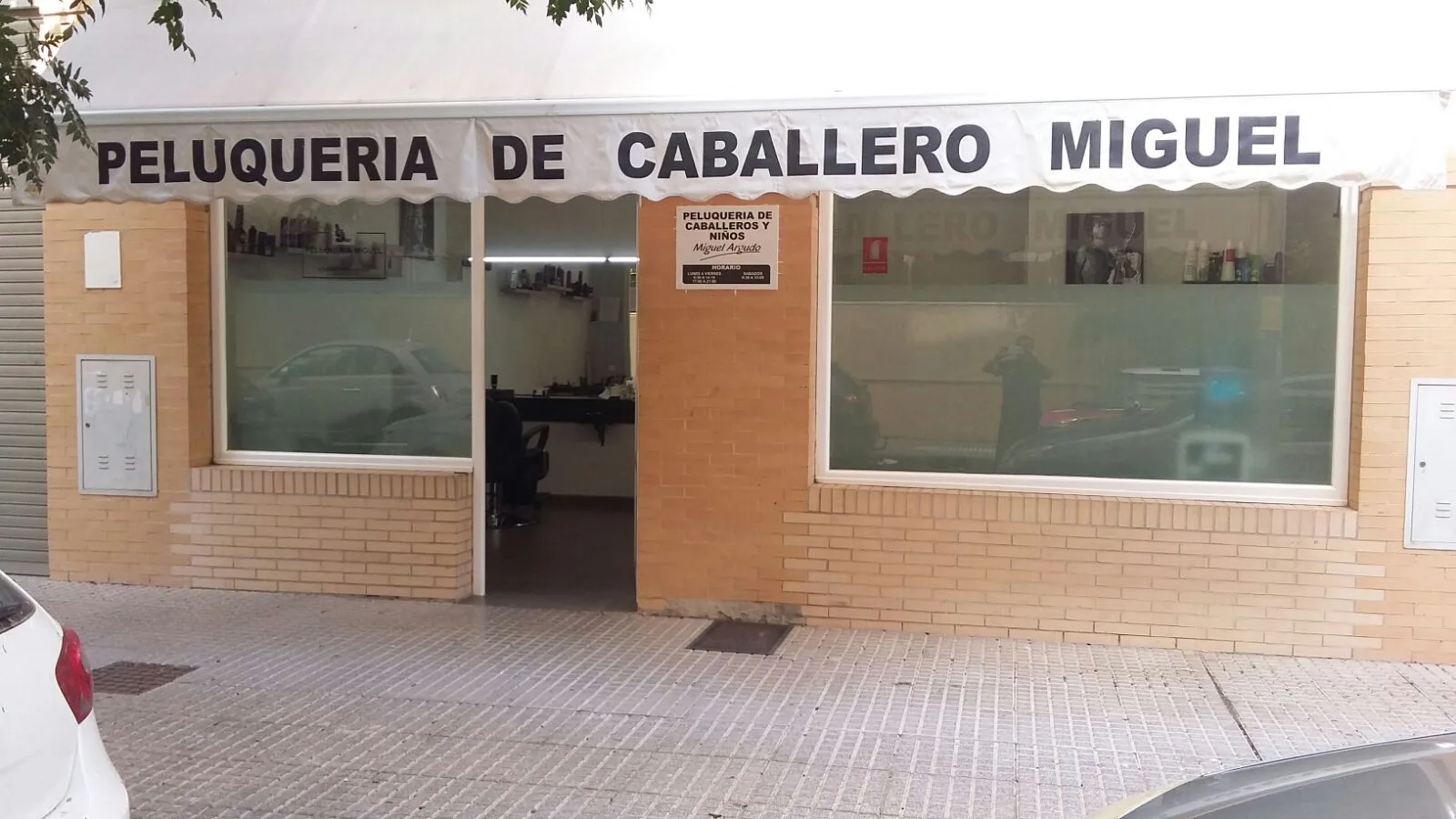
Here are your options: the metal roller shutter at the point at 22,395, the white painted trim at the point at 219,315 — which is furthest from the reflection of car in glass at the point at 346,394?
the metal roller shutter at the point at 22,395

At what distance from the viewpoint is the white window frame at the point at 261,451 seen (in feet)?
24.2

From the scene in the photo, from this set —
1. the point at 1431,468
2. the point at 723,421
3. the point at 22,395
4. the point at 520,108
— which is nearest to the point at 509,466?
the point at 22,395

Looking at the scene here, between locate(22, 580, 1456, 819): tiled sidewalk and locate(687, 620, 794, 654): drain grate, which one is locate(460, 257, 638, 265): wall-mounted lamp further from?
locate(687, 620, 794, 654): drain grate

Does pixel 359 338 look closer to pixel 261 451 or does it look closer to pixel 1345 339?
pixel 261 451

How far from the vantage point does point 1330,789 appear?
2410mm

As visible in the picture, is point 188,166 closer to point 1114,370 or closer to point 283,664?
point 283,664

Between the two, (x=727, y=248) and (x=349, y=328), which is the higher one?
(x=727, y=248)

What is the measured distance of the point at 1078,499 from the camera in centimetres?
632

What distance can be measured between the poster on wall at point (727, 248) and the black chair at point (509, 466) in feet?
12.1

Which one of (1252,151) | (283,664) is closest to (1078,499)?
(1252,151)

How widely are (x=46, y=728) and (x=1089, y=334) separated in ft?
17.4

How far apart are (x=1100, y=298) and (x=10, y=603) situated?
17.6 ft

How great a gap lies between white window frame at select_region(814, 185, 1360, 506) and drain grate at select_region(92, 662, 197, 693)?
11.7ft

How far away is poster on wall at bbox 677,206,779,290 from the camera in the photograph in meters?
6.59
